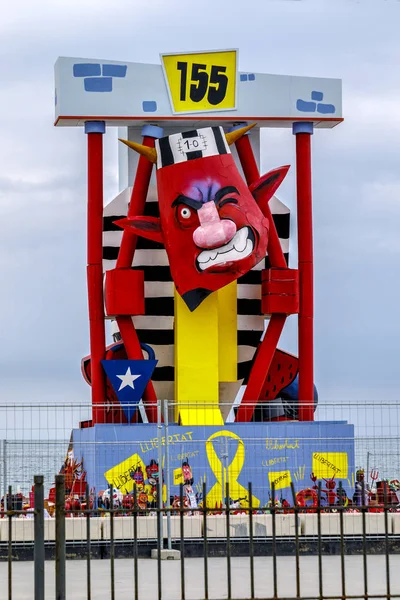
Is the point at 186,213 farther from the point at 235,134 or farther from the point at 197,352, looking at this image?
the point at 197,352

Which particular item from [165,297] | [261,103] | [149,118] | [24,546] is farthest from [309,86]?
[24,546]

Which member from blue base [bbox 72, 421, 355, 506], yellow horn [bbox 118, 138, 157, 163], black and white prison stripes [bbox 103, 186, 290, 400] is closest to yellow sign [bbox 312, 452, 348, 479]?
blue base [bbox 72, 421, 355, 506]

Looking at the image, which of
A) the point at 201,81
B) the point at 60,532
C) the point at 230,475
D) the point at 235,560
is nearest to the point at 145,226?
the point at 201,81

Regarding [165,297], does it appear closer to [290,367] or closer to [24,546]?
[290,367]

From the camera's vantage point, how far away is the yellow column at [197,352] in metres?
24.5

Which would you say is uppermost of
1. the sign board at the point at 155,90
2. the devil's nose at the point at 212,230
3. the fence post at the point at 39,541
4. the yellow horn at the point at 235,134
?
the sign board at the point at 155,90

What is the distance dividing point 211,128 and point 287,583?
10494 millimetres

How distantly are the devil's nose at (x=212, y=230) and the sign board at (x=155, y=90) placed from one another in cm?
219

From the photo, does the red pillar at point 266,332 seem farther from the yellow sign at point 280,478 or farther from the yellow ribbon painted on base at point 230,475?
the yellow ribbon painted on base at point 230,475

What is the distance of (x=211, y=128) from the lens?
78.9 ft

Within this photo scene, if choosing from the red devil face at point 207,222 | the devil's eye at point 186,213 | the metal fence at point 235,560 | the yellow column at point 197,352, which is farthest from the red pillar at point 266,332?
the metal fence at point 235,560

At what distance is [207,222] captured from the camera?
23562 mm

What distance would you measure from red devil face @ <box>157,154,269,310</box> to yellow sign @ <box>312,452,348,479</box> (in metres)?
3.84

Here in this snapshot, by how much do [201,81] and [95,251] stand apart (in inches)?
150
